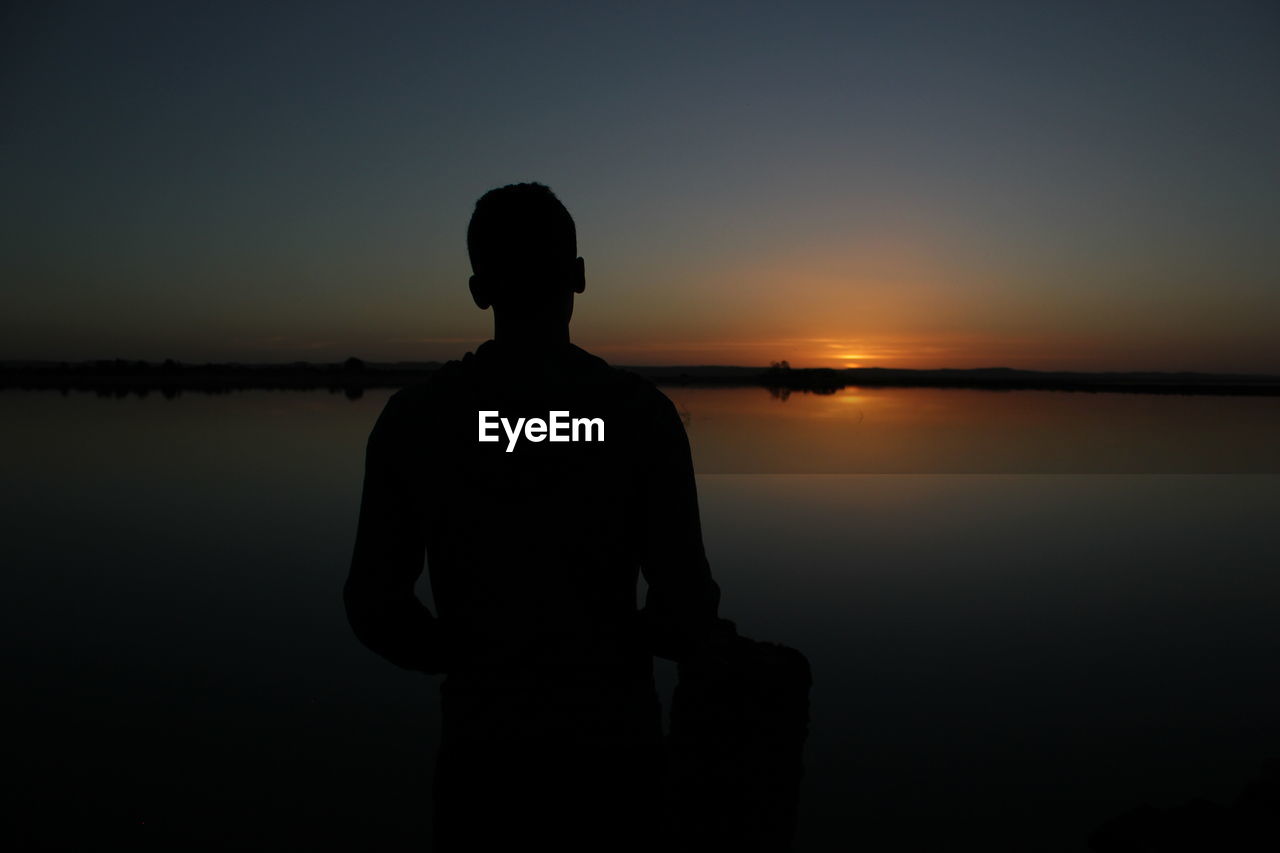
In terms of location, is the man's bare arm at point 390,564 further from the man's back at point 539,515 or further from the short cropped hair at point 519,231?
the short cropped hair at point 519,231

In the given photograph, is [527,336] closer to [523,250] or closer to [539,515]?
[523,250]

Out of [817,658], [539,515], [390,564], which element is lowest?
[817,658]

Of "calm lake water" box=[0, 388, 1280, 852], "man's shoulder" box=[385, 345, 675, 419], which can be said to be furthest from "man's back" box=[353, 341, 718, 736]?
"calm lake water" box=[0, 388, 1280, 852]

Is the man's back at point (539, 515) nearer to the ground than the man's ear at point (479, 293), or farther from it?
nearer to the ground

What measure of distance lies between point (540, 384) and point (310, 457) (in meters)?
34.8

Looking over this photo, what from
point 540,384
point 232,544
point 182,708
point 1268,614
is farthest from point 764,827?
point 232,544

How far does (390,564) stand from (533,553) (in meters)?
0.36

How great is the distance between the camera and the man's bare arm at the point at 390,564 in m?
1.55

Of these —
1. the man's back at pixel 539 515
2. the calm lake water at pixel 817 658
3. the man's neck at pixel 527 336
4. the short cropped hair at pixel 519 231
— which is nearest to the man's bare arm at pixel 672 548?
the man's back at pixel 539 515

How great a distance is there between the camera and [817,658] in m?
11.2

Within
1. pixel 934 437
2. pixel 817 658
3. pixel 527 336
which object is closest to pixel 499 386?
pixel 527 336

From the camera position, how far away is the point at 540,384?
152 cm

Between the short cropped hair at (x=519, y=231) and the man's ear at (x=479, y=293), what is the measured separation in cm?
3

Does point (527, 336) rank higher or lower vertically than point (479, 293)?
lower
